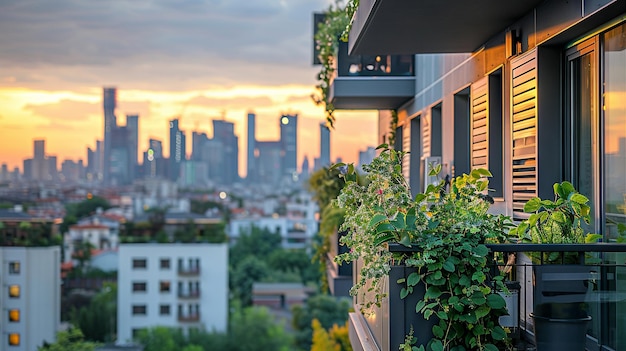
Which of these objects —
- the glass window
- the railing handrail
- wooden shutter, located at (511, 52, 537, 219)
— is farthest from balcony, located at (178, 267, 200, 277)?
the railing handrail

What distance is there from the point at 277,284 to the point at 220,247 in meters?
8.93

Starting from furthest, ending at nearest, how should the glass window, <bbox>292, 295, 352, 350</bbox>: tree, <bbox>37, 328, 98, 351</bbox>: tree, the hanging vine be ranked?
<bbox>292, 295, 352, 350</bbox>: tree < <bbox>37, 328, 98, 351</bbox>: tree < the hanging vine < the glass window

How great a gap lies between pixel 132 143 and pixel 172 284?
60.8 metres

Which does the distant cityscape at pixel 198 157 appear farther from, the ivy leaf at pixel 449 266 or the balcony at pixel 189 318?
the ivy leaf at pixel 449 266

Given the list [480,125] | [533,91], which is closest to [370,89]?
[480,125]

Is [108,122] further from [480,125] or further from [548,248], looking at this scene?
[548,248]

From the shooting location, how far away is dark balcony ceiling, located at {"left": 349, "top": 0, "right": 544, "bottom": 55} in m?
4.84

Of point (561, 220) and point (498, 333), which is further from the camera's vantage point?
point (561, 220)

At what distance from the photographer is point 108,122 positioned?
108 metres

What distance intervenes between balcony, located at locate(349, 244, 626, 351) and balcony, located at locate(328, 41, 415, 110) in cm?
596

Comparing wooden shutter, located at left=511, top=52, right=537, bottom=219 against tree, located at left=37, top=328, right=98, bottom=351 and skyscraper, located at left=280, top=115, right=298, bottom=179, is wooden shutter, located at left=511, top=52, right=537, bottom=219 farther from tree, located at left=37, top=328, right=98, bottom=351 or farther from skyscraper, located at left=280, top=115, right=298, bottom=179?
skyscraper, located at left=280, top=115, right=298, bottom=179

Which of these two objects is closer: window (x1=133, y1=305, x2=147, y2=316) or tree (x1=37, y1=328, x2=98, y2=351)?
tree (x1=37, y1=328, x2=98, y2=351)

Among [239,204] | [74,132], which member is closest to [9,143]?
[74,132]

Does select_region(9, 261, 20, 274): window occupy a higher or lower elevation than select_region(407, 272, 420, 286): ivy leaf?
lower
